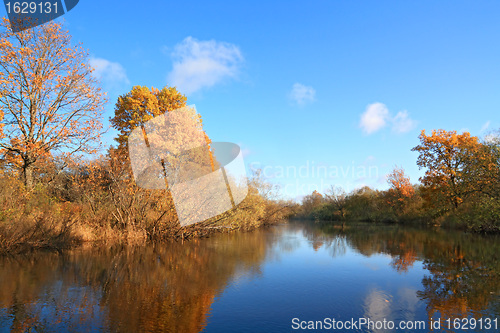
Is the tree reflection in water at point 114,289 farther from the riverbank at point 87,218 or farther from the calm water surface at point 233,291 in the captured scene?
the riverbank at point 87,218

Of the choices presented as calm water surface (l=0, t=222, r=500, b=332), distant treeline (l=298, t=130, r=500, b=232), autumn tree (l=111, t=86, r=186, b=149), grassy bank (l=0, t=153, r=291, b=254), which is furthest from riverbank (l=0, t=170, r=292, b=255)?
distant treeline (l=298, t=130, r=500, b=232)

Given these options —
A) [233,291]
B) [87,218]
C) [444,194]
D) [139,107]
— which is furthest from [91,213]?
[444,194]

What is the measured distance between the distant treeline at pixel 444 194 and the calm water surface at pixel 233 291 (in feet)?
41.6

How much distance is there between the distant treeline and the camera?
76.6 feet

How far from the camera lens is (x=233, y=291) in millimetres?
8148

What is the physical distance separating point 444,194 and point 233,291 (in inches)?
1082

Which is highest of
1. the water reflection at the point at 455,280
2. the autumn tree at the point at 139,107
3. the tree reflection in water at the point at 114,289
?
the autumn tree at the point at 139,107

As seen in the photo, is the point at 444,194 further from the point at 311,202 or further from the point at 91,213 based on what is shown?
the point at 311,202

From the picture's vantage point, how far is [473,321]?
19.3 feet

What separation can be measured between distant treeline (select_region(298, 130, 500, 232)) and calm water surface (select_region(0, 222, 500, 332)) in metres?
12.7

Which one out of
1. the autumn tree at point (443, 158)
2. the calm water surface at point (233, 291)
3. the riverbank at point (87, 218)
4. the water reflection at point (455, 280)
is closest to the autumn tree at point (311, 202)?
the autumn tree at point (443, 158)

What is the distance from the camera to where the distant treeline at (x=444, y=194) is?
2336 cm

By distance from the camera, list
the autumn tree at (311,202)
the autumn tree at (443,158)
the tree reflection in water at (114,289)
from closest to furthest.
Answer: the tree reflection in water at (114,289) → the autumn tree at (443,158) → the autumn tree at (311,202)

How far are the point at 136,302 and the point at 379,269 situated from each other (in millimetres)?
8607
